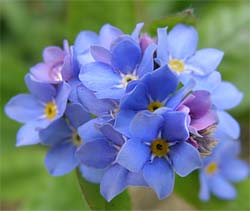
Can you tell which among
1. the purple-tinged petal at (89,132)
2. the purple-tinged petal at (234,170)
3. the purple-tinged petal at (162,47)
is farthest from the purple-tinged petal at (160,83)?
the purple-tinged petal at (234,170)

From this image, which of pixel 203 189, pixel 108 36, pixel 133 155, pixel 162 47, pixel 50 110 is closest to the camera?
pixel 133 155

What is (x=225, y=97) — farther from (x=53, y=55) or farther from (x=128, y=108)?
(x=53, y=55)

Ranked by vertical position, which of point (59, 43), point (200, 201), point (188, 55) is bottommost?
point (200, 201)

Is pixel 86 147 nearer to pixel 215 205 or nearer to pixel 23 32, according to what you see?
pixel 215 205

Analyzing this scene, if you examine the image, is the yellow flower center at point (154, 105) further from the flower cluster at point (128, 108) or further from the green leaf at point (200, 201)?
the green leaf at point (200, 201)

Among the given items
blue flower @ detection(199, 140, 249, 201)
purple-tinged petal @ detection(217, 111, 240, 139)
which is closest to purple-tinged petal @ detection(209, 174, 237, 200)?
blue flower @ detection(199, 140, 249, 201)

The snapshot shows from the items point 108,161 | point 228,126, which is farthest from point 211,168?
point 108,161

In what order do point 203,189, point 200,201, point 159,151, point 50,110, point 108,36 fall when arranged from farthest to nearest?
point 200,201 < point 203,189 < point 50,110 < point 108,36 < point 159,151

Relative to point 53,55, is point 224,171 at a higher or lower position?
lower
